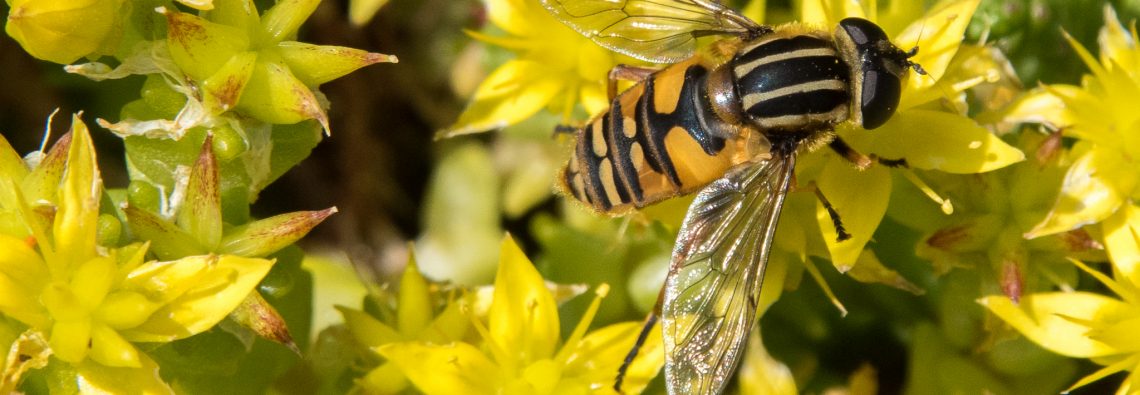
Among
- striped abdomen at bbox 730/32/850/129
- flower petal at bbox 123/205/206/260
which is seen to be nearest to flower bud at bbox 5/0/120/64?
flower petal at bbox 123/205/206/260

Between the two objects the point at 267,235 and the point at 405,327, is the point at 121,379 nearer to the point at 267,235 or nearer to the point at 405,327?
the point at 267,235

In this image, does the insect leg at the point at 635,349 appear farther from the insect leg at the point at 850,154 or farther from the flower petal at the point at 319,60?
the flower petal at the point at 319,60

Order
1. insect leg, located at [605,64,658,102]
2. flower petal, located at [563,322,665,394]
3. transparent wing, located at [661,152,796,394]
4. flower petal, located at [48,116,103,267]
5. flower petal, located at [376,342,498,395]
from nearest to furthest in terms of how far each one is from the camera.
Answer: flower petal, located at [48,116,103,267]
transparent wing, located at [661,152,796,394]
flower petal, located at [376,342,498,395]
flower petal, located at [563,322,665,394]
insect leg, located at [605,64,658,102]

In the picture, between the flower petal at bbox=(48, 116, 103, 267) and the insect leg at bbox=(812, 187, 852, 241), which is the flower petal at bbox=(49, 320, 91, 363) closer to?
the flower petal at bbox=(48, 116, 103, 267)

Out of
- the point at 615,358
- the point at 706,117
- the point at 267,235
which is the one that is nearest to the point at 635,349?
the point at 615,358

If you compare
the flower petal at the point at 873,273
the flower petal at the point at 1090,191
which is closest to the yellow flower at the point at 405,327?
the flower petal at the point at 873,273

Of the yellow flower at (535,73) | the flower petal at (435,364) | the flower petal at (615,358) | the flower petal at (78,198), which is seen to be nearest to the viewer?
the flower petal at (78,198)

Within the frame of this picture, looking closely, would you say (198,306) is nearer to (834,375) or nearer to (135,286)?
(135,286)
